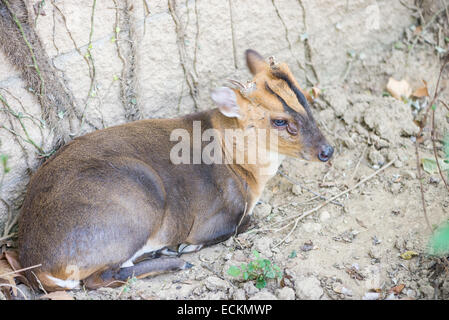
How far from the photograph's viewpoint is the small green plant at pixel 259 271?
369 cm

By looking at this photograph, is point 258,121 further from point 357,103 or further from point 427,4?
point 427,4

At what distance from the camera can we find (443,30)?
6.20 m

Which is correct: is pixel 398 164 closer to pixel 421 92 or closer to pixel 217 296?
pixel 421 92

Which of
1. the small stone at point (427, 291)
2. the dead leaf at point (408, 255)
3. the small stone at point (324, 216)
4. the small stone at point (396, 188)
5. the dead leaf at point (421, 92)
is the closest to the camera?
the small stone at point (427, 291)

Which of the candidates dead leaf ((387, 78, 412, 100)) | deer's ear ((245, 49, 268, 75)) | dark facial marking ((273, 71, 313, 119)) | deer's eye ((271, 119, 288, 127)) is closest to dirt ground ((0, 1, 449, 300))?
dead leaf ((387, 78, 412, 100))

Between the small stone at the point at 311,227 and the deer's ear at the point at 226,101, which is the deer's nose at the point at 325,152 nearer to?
the small stone at the point at 311,227

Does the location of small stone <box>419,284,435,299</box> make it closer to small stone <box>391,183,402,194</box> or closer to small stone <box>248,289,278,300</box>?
small stone <box>248,289,278,300</box>

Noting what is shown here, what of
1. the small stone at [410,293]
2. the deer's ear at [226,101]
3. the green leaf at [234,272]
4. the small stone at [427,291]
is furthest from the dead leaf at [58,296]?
the small stone at [427,291]

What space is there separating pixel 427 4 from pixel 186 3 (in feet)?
10.8

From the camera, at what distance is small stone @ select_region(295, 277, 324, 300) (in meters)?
3.66

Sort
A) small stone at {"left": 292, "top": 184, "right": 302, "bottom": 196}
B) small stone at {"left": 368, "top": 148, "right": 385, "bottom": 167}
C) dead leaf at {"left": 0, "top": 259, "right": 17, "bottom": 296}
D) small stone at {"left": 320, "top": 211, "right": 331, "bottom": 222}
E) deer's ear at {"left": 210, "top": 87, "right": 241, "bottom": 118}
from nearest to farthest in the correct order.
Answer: dead leaf at {"left": 0, "top": 259, "right": 17, "bottom": 296} < deer's ear at {"left": 210, "top": 87, "right": 241, "bottom": 118} < small stone at {"left": 320, "top": 211, "right": 331, "bottom": 222} < small stone at {"left": 292, "top": 184, "right": 302, "bottom": 196} < small stone at {"left": 368, "top": 148, "right": 385, "bottom": 167}

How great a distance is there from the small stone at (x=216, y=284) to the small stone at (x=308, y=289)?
0.56 m

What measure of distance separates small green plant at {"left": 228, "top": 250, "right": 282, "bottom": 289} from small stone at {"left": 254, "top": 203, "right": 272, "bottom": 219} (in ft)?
3.22

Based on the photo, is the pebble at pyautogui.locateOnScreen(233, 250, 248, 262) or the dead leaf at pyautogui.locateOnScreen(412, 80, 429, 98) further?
the dead leaf at pyautogui.locateOnScreen(412, 80, 429, 98)
